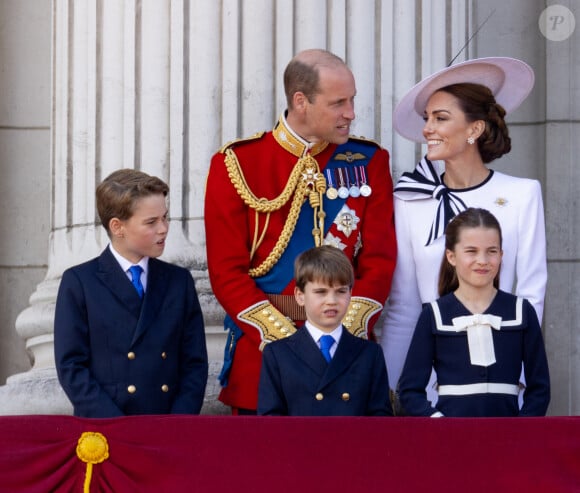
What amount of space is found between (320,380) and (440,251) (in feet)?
2.69

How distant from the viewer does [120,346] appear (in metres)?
5.12

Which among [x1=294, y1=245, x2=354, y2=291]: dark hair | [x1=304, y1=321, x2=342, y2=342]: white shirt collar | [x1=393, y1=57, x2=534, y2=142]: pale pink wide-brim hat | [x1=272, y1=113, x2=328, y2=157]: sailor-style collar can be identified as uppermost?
[x1=393, y1=57, x2=534, y2=142]: pale pink wide-brim hat

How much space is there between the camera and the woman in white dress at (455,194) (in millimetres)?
5555

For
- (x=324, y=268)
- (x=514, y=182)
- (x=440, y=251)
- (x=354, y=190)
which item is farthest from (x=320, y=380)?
(x=514, y=182)

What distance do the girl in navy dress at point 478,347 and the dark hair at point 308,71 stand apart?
0.81m

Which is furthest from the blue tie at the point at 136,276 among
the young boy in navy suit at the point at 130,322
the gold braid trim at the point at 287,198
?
the gold braid trim at the point at 287,198

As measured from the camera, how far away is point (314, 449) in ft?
14.6

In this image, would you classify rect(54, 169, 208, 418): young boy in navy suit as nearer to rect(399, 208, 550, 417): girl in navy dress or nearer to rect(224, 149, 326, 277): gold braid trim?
rect(224, 149, 326, 277): gold braid trim

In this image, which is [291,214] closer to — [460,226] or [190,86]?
[460,226]

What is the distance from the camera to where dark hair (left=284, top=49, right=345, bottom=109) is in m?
5.62

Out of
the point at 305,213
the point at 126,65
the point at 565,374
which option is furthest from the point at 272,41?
the point at 565,374

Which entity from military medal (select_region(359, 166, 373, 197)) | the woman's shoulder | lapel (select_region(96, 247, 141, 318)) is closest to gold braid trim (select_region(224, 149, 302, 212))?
military medal (select_region(359, 166, 373, 197))

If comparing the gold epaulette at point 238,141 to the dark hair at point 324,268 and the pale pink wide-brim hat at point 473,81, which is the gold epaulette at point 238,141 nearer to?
the pale pink wide-brim hat at point 473,81

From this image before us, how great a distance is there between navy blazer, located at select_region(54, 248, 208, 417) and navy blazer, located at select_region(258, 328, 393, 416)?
335 mm
